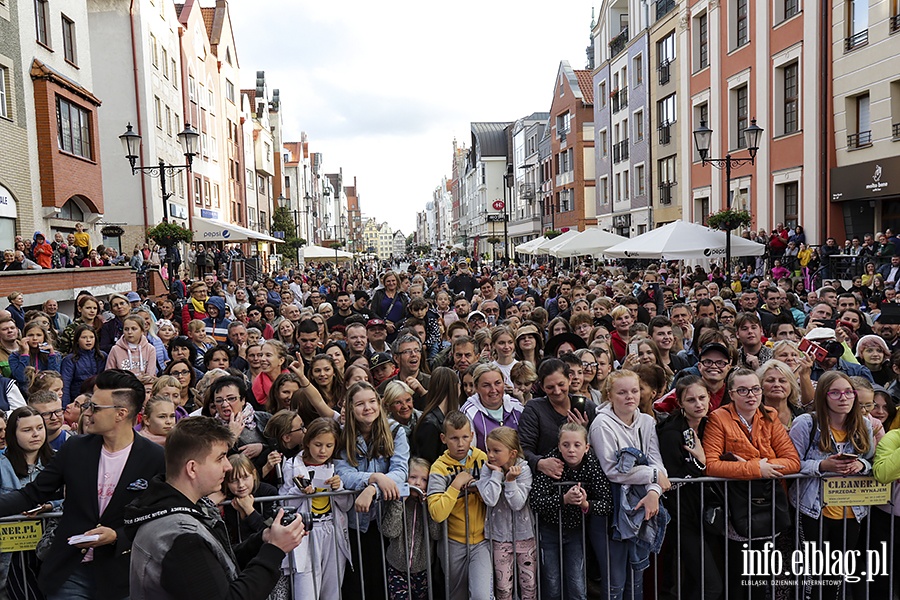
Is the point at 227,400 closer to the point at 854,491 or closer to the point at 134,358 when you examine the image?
the point at 134,358

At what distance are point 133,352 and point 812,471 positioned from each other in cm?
722

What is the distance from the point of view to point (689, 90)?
28219 millimetres

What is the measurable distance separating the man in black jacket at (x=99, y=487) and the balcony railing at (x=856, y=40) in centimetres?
2021

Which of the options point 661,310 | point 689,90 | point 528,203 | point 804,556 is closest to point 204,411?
point 804,556

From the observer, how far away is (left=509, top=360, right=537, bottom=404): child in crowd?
20.8ft

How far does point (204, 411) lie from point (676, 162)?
28.7 m

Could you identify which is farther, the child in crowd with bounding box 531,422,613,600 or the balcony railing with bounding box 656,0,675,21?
the balcony railing with bounding box 656,0,675,21

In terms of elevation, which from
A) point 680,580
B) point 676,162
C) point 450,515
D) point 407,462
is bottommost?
point 680,580

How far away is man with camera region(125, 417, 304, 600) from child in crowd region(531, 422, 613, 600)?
1.91 m

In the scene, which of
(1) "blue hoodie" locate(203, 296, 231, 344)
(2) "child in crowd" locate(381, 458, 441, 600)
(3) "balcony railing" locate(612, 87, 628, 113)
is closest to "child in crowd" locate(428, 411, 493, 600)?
(2) "child in crowd" locate(381, 458, 441, 600)

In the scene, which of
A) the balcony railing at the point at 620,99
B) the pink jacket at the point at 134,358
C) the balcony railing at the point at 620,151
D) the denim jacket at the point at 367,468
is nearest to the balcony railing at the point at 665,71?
the balcony railing at the point at 620,99

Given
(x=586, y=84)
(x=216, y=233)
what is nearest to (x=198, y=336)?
(x=216, y=233)

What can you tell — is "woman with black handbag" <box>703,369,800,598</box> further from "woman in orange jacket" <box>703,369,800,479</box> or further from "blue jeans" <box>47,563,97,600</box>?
"blue jeans" <box>47,563,97,600</box>

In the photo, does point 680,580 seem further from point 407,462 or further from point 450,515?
point 407,462
